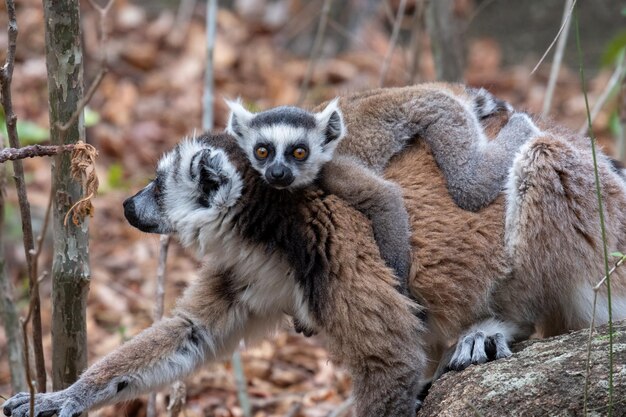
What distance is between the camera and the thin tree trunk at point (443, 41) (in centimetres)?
791

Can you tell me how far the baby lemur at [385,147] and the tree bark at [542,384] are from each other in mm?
728

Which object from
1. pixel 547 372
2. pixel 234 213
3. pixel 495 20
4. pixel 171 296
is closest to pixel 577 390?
pixel 547 372

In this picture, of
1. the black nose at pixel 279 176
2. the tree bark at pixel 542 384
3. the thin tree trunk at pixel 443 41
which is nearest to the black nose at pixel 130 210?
the black nose at pixel 279 176

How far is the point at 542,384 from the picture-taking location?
4.20 metres

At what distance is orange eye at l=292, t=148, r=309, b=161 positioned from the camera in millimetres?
5188

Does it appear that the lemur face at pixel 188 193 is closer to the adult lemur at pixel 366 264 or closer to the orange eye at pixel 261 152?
the adult lemur at pixel 366 264

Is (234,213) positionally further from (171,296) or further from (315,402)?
(171,296)

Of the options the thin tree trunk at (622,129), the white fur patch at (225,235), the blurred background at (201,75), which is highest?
the blurred background at (201,75)

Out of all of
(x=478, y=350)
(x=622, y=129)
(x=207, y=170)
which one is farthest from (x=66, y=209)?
(x=622, y=129)

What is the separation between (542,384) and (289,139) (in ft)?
7.17

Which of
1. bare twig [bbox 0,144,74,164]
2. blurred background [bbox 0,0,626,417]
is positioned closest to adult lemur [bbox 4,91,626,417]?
bare twig [bbox 0,144,74,164]

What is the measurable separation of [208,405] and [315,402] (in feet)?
3.04

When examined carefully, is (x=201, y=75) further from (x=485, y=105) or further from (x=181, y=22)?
(x=485, y=105)

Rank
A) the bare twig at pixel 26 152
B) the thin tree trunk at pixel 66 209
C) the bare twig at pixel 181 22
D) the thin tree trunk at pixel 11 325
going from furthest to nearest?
the bare twig at pixel 181 22, the thin tree trunk at pixel 11 325, the thin tree trunk at pixel 66 209, the bare twig at pixel 26 152
